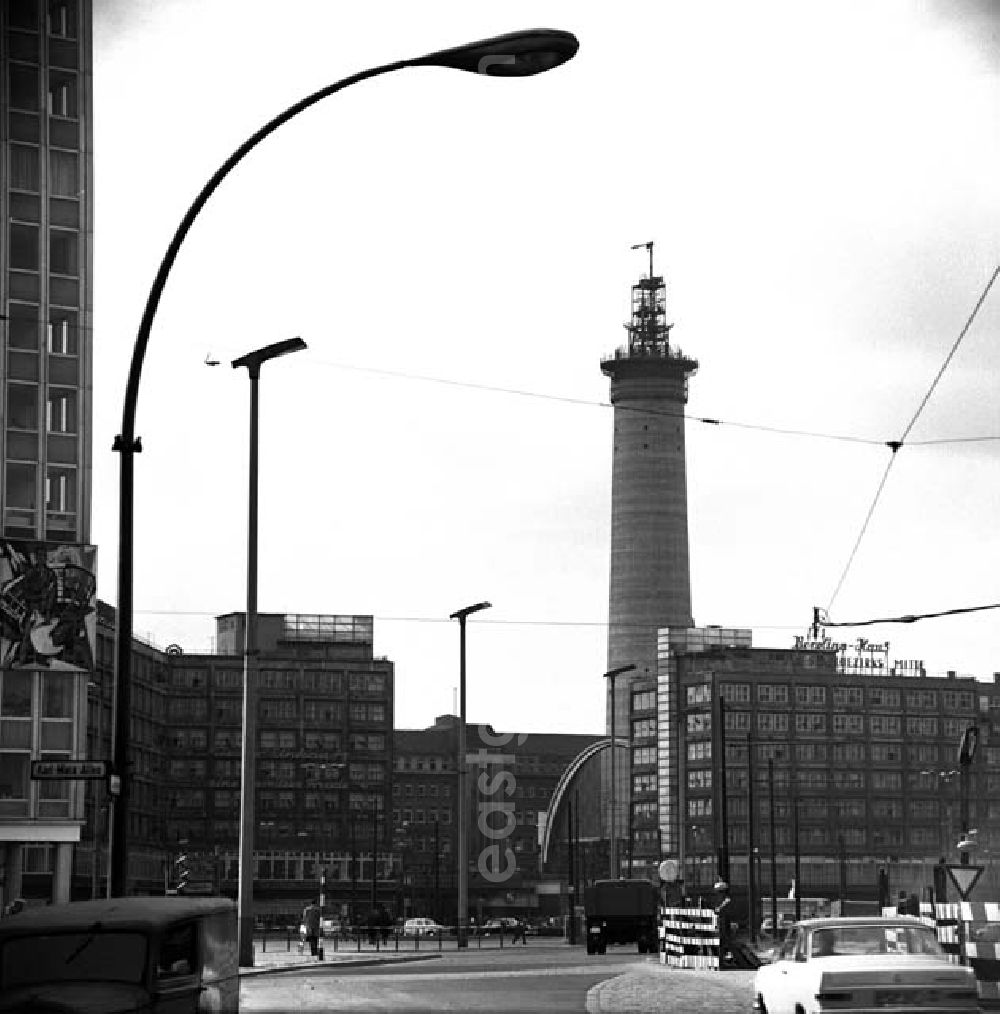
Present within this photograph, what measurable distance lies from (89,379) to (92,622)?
12257mm

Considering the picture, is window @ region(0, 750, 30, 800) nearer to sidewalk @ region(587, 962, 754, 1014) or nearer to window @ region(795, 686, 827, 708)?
sidewalk @ region(587, 962, 754, 1014)

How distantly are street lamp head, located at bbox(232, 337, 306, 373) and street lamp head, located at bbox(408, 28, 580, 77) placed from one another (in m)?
25.2

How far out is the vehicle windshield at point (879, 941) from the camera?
2230 cm

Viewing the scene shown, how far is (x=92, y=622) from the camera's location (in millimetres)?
72438

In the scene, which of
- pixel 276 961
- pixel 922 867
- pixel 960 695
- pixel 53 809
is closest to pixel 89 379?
pixel 53 809

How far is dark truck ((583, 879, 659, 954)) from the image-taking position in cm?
7038

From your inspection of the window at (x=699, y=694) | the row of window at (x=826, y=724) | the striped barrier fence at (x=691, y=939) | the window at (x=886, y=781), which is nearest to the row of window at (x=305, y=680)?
the window at (x=699, y=694)

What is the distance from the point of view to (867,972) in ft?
69.8

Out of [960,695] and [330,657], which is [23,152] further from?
[960,695]

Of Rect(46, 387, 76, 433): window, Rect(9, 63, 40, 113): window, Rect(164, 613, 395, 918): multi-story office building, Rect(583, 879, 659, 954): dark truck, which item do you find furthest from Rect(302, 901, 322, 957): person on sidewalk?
Rect(164, 613, 395, 918): multi-story office building

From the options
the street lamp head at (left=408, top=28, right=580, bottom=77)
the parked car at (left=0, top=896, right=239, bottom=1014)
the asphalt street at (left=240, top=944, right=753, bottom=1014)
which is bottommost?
the asphalt street at (left=240, top=944, right=753, bottom=1014)

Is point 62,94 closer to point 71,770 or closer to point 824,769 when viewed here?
point 71,770

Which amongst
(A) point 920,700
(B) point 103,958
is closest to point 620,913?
(B) point 103,958

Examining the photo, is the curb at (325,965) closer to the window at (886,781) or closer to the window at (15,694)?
the window at (15,694)
